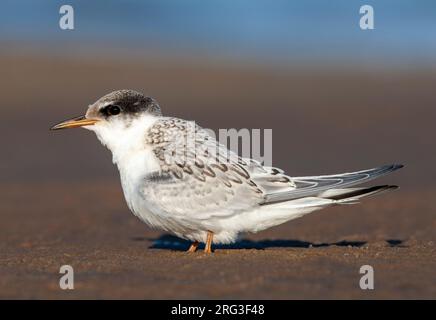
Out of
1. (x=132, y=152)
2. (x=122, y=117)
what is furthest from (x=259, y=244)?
(x=122, y=117)

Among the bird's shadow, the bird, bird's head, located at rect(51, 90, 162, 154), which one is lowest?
the bird's shadow

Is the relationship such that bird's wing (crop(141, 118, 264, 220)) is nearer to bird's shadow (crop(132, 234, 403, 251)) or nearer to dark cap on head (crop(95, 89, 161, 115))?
dark cap on head (crop(95, 89, 161, 115))

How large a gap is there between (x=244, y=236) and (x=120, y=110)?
154cm

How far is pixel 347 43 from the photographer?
3158 cm

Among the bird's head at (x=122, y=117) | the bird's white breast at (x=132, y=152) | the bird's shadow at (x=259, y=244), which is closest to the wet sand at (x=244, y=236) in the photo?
the bird's shadow at (x=259, y=244)

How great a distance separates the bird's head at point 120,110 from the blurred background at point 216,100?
120 centimetres

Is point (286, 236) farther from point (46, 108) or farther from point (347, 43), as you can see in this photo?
point (347, 43)

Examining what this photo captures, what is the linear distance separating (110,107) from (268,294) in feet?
8.66

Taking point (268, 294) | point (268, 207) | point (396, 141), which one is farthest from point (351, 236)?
point (396, 141)

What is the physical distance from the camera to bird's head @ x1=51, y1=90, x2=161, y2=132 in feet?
23.7

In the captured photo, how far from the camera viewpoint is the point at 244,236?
7461 millimetres

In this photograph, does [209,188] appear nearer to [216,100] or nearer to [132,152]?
[132,152]

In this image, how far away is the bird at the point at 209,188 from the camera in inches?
266

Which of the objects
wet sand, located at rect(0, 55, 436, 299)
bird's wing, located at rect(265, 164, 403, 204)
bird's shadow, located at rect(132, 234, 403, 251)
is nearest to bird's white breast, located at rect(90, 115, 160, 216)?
wet sand, located at rect(0, 55, 436, 299)
